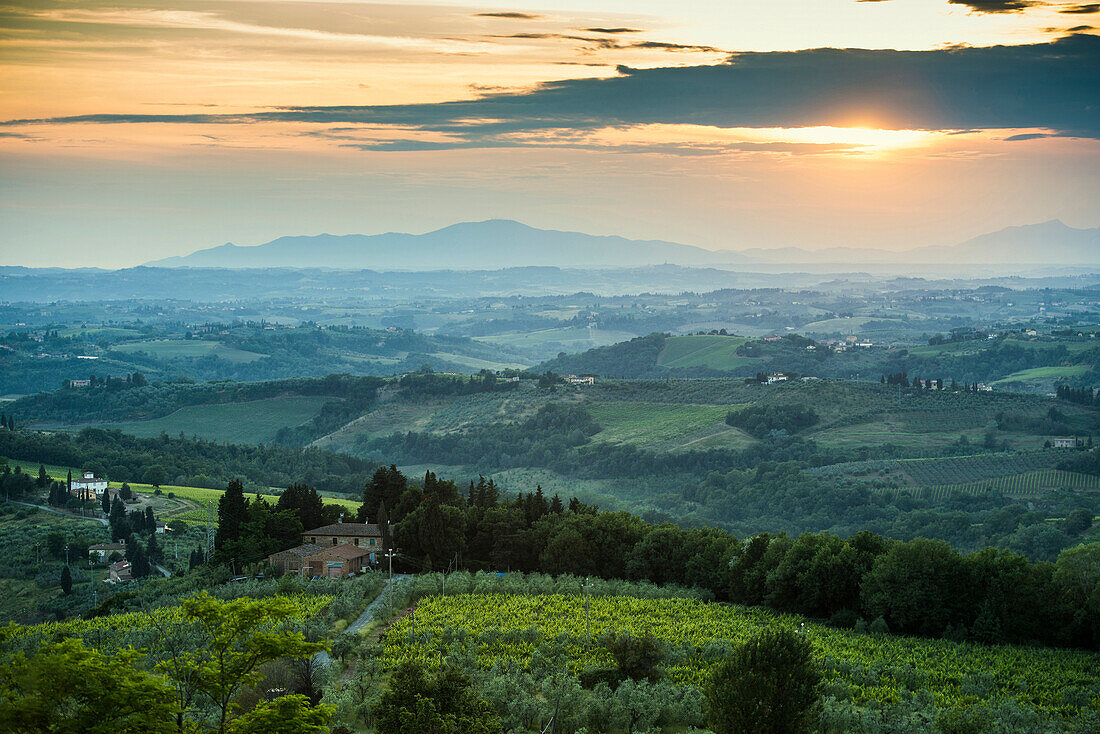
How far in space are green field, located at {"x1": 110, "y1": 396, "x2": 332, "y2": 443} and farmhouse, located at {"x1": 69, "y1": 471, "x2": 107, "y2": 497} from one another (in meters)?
48.7

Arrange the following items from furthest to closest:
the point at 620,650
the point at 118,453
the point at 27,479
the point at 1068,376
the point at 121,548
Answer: the point at 1068,376, the point at 118,453, the point at 27,479, the point at 121,548, the point at 620,650

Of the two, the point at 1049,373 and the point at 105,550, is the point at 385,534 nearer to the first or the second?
the point at 105,550

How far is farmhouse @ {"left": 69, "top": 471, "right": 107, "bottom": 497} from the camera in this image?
81312mm

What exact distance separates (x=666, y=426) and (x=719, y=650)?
308ft

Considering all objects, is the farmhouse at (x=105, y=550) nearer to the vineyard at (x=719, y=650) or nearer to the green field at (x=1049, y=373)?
the vineyard at (x=719, y=650)

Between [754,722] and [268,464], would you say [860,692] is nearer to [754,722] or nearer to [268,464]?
[754,722]

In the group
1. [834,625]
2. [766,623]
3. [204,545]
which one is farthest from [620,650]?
[204,545]

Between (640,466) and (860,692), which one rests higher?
(860,692)

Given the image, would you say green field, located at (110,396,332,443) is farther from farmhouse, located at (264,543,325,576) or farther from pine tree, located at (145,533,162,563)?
farmhouse, located at (264,543,325,576)

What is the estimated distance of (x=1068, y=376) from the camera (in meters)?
154

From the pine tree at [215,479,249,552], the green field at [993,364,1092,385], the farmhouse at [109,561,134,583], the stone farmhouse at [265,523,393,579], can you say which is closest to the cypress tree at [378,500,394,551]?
the stone farmhouse at [265,523,393,579]

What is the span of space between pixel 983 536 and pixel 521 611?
4949 cm

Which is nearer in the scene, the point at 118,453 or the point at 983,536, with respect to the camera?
the point at 983,536

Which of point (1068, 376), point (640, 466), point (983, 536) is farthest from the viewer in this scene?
point (1068, 376)
